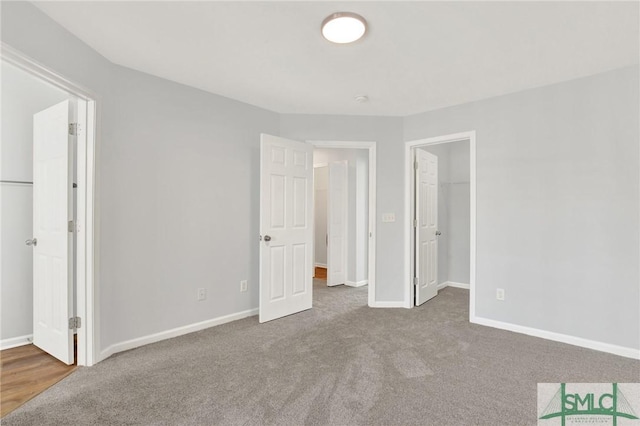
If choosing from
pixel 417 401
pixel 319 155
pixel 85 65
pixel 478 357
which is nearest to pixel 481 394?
pixel 417 401

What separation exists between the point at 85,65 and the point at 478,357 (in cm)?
379

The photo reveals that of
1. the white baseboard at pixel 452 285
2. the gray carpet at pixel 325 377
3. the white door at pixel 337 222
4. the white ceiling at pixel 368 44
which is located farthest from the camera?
the white door at pixel 337 222

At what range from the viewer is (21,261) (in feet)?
9.62

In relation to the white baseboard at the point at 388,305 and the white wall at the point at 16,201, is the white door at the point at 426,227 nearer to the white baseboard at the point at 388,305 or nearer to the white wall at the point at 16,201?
the white baseboard at the point at 388,305

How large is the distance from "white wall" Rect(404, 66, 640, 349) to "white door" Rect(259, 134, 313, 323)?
6.27 feet

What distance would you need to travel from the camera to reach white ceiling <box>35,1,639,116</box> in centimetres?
197

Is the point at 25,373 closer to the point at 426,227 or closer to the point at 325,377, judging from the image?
the point at 325,377

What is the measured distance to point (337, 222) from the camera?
5.47m

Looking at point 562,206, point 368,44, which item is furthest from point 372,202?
point 368,44

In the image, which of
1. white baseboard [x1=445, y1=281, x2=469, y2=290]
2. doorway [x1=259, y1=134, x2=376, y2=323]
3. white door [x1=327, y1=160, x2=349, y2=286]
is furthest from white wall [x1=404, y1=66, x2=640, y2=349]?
white door [x1=327, y1=160, x2=349, y2=286]

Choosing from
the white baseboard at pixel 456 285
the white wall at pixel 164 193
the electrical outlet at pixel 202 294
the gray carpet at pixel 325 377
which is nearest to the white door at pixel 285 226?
the white wall at pixel 164 193

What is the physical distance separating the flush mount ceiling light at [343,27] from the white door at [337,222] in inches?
127

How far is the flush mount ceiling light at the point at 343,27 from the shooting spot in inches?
78.6

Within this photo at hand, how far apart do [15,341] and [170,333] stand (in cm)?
130
